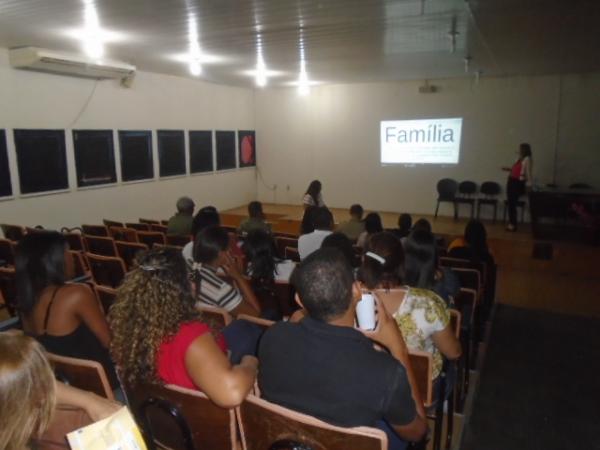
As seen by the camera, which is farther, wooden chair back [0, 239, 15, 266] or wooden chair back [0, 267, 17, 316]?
wooden chair back [0, 239, 15, 266]

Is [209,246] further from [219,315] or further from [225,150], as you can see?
[225,150]

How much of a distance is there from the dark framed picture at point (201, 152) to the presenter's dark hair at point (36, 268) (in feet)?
24.7

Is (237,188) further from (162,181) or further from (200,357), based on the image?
(200,357)

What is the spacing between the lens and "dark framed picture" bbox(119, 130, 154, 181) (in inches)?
314

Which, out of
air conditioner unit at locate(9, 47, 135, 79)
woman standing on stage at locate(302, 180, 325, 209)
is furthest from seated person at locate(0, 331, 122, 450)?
woman standing on stage at locate(302, 180, 325, 209)

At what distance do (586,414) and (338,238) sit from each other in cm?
190

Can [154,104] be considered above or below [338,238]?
above

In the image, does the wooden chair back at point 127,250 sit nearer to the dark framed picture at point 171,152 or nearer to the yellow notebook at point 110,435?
the yellow notebook at point 110,435

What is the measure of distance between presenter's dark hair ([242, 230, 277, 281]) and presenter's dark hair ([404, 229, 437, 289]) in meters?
1.02

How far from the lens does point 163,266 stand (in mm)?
1698

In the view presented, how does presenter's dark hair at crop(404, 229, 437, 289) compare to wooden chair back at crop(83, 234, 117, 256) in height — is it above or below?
above

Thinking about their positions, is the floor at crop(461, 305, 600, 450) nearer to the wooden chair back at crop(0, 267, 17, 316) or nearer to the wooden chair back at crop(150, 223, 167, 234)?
the wooden chair back at crop(0, 267, 17, 316)

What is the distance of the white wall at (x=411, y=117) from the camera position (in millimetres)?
8594

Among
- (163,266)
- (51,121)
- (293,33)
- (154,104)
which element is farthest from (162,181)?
(163,266)
